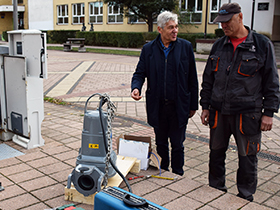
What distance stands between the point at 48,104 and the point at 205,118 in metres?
5.12

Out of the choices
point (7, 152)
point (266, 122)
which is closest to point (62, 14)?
point (7, 152)

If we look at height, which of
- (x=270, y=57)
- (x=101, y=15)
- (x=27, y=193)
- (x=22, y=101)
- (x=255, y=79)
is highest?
(x=101, y=15)

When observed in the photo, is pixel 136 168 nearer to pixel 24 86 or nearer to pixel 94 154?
pixel 94 154

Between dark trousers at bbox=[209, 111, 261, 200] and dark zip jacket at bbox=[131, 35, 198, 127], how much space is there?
14.4 inches

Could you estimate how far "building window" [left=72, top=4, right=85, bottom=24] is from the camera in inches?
1511

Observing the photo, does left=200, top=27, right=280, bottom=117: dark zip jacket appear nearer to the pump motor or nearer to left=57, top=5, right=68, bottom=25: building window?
the pump motor

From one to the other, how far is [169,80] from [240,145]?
3.37ft

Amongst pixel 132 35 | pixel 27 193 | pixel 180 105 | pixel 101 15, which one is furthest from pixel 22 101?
pixel 101 15

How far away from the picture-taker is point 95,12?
37312 mm

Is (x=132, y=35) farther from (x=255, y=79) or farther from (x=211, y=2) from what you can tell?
(x=255, y=79)

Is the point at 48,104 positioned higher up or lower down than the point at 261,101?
lower down

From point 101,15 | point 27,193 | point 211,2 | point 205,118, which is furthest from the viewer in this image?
point 101,15

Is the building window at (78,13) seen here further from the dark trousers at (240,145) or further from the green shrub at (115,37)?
the dark trousers at (240,145)

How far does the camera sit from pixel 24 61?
4309 mm
